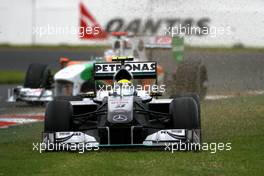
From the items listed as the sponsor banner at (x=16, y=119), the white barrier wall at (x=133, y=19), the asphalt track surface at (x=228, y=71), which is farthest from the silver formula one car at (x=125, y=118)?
the asphalt track surface at (x=228, y=71)

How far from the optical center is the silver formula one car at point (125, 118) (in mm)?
10492

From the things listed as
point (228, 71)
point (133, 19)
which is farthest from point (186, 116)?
point (133, 19)

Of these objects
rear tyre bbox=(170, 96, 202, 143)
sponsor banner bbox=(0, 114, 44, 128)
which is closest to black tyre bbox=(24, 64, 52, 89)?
sponsor banner bbox=(0, 114, 44, 128)

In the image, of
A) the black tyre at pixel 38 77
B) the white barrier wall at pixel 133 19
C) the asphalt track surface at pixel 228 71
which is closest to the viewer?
the asphalt track surface at pixel 228 71

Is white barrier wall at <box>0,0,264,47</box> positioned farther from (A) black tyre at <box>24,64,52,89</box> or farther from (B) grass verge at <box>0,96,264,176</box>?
(B) grass verge at <box>0,96,264,176</box>

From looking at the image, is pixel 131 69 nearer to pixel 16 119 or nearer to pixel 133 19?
pixel 16 119

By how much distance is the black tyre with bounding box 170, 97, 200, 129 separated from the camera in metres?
10.6

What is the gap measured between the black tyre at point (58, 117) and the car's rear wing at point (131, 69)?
1020mm

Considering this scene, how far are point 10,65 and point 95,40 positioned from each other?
354 centimetres

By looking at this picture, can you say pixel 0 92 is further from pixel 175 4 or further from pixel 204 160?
pixel 204 160

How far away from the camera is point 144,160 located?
9414 mm

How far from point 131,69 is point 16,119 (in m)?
4.91

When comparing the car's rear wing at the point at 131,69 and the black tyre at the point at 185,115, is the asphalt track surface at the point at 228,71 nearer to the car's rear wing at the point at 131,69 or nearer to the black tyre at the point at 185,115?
the car's rear wing at the point at 131,69

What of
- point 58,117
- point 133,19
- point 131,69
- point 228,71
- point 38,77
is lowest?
point 58,117
